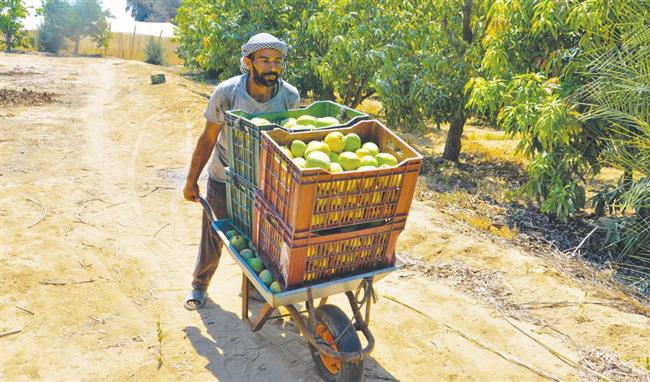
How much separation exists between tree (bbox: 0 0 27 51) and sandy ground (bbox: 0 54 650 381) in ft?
97.9

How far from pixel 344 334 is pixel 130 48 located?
36.7 meters

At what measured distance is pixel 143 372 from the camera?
346cm

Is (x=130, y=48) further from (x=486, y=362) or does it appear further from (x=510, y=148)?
(x=486, y=362)

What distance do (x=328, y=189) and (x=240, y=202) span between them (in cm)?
99

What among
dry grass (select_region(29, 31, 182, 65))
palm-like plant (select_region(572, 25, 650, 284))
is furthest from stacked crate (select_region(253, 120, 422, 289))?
dry grass (select_region(29, 31, 182, 65))

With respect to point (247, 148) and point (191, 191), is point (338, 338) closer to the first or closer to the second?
point (247, 148)

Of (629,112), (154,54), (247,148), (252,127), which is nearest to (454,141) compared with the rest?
(629,112)

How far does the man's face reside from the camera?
341 centimetres

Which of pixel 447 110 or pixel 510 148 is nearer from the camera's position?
pixel 447 110

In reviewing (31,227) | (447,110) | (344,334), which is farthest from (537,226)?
(31,227)

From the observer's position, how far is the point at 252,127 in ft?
9.81

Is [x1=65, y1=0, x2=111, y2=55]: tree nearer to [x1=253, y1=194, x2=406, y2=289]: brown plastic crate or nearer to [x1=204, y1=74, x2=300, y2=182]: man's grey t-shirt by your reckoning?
[x1=204, y1=74, x2=300, y2=182]: man's grey t-shirt

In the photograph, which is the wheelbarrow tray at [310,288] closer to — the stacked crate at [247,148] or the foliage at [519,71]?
the stacked crate at [247,148]

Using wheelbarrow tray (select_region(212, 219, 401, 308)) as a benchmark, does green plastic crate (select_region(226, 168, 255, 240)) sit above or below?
above
